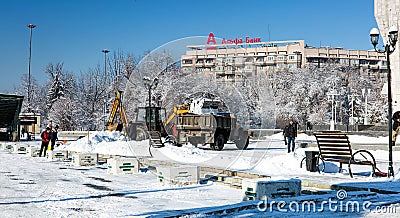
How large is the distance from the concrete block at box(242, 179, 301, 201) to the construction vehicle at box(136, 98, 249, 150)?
14667mm

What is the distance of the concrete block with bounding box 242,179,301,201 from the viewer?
27.0 ft

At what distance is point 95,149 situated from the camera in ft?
80.7

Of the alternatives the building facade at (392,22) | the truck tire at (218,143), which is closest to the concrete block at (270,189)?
the truck tire at (218,143)

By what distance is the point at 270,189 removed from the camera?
27.1 ft

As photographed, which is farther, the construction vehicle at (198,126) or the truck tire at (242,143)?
the truck tire at (242,143)

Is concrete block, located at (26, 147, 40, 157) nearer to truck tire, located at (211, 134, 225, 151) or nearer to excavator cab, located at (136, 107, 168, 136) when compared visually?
excavator cab, located at (136, 107, 168, 136)

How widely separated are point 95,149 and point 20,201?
15.7 metres

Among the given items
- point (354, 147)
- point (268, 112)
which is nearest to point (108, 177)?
point (268, 112)

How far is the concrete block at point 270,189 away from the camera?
823 cm

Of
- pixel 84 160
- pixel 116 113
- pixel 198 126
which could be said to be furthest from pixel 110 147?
pixel 116 113

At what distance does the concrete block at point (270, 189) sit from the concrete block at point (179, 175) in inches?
107

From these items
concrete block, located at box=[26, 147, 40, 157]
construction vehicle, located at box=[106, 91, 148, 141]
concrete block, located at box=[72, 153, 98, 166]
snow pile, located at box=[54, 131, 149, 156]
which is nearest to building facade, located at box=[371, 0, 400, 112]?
construction vehicle, located at box=[106, 91, 148, 141]

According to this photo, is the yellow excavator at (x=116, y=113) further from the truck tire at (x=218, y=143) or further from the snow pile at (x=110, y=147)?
the truck tire at (x=218, y=143)

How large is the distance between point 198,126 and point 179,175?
13.7 m
